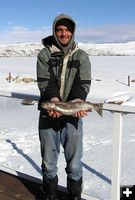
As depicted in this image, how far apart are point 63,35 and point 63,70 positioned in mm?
273

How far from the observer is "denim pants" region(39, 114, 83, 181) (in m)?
3.28

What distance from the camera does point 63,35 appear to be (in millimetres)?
3186

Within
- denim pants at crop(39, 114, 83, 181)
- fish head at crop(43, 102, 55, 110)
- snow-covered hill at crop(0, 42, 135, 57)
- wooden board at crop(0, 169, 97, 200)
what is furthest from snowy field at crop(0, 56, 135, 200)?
snow-covered hill at crop(0, 42, 135, 57)

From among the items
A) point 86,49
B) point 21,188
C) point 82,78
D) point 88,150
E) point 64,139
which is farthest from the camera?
point 86,49

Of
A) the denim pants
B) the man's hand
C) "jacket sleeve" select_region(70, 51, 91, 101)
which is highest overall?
"jacket sleeve" select_region(70, 51, 91, 101)

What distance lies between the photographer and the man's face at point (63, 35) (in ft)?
10.5

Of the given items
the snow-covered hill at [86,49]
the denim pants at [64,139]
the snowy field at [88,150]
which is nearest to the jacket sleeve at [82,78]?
the denim pants at [64,139]

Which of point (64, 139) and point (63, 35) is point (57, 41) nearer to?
point (63, 35)

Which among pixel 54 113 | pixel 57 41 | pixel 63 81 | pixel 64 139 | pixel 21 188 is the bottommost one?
pixel 21 188

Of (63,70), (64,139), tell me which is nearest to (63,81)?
(63,70)

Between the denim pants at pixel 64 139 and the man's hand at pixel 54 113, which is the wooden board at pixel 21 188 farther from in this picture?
the man's hand at pixel 54 113

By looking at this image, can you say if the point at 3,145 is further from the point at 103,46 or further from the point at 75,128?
the point at 103,46

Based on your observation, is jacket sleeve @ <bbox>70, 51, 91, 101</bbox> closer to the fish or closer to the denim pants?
the fish

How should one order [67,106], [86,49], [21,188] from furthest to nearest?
[86,49], [21,188], [67,106]
